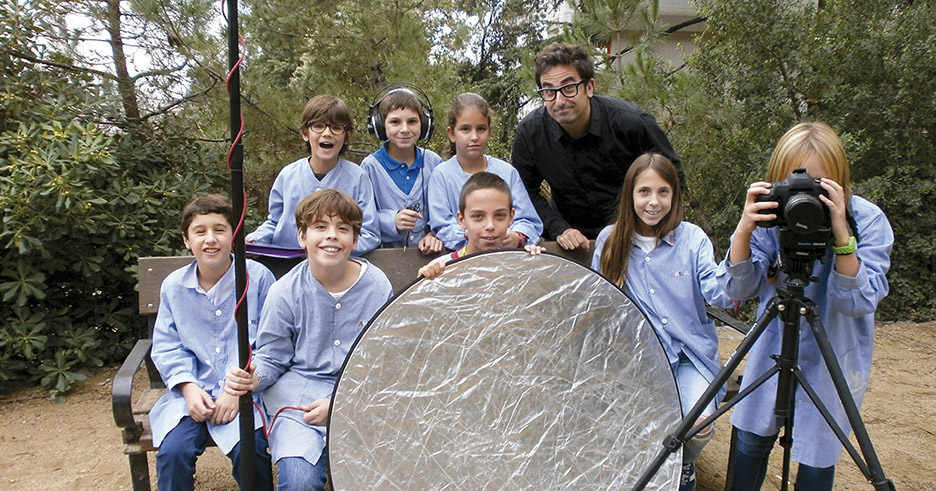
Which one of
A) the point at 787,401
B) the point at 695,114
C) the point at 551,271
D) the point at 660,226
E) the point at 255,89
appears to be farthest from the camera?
the point at 695,114

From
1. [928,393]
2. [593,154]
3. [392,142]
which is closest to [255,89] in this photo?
[392,142]

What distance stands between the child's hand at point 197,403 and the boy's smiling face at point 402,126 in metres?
1.49

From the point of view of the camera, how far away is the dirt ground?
3.27 meters

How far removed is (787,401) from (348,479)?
128 centimetres

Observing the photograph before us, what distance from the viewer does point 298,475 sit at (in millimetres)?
2143

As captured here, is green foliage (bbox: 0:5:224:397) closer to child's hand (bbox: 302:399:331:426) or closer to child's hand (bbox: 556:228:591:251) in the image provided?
child's hand (bbox: 302:399:331:426)

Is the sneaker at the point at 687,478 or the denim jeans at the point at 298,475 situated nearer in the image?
the denim jeans at the point at 298,475

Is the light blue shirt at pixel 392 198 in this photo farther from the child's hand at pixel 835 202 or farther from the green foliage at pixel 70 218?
the green foliage at pixel 70 218

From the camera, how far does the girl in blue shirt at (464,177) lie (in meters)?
3.08

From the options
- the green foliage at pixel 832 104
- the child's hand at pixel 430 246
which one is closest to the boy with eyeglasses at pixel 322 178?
the child's hand at pixel 430 246

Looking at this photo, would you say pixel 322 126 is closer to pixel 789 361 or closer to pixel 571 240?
pixel 571 240

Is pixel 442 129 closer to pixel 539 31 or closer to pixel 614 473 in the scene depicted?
pixel 614 473

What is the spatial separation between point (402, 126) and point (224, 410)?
A: 5.09ft

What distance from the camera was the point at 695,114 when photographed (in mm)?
6297
